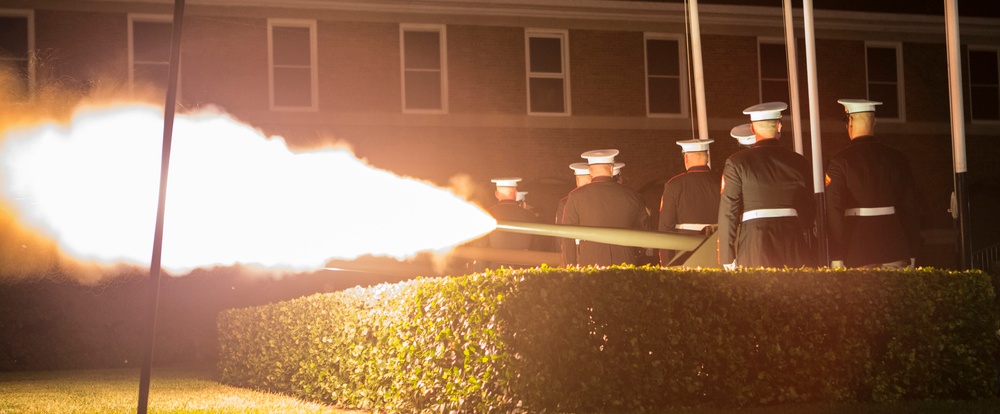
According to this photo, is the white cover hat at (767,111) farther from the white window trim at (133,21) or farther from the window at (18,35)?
the window at (18,35)

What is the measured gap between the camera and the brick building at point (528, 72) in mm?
23344

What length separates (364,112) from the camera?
24.2 meters

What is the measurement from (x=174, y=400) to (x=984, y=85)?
2262 centimetres

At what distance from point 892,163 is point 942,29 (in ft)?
62.1

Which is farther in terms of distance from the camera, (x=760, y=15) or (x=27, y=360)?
(x=760, y=15)

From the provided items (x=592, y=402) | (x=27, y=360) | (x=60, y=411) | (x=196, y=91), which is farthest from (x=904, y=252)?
(x=196, y=91)

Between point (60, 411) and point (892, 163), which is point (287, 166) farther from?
point (892, 163)

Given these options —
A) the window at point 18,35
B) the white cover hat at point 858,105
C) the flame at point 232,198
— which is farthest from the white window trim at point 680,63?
the white cover hat at point 858,105

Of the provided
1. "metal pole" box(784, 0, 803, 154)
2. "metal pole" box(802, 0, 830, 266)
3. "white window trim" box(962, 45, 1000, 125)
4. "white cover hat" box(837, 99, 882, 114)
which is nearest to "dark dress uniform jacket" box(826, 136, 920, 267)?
"white cover hat" box(837, 99, 882, 114)

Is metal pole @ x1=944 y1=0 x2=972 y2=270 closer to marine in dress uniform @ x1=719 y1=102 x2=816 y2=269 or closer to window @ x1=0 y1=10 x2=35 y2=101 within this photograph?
marine in dress uniform @ x1=719 y1=102 x2=816 y2=269

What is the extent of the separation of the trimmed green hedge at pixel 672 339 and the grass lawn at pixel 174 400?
308mm

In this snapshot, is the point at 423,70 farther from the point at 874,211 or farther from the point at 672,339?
the point at 672,339

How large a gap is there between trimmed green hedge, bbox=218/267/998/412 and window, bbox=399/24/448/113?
15.5 metres

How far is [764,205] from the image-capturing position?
32.3 ft
